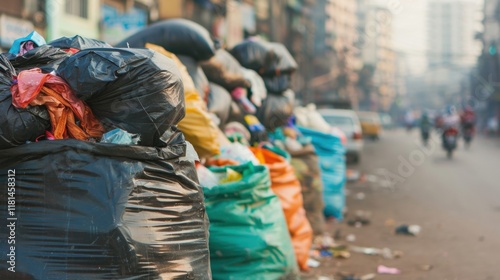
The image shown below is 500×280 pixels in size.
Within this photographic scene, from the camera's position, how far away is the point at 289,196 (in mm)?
4930

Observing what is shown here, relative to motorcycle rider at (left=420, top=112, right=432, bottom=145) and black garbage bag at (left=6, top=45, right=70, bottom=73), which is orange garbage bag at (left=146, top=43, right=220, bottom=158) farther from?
motorcycle rider at (left=420, top=112, right=432, bottom=145)

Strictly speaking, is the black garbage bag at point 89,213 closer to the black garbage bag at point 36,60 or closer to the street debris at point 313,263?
the black garbage bag at point 36,60

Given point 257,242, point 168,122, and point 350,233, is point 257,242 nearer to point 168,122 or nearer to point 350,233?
point 168,122

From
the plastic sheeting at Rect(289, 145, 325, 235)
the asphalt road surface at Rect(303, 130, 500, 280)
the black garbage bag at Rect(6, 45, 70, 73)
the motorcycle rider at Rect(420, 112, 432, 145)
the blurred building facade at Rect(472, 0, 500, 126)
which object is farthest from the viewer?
the blurred building facade at Rect(472, 0, 500, 126)

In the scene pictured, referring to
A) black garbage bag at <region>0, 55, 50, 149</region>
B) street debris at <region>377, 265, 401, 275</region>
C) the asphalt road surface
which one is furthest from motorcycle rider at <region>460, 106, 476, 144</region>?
black garbage bag at <region>0, 55, 50, 149</region>

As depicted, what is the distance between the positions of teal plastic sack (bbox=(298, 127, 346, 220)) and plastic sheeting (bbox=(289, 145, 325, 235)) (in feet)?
3.50

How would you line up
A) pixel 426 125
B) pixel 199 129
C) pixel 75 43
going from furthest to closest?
1. pixel 426 125
2. pixel 199 129
3. pixel 75 43

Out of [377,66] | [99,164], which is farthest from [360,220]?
[377,66]

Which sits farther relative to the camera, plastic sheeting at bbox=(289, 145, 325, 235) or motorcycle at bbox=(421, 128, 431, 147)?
motorcycle at bbox=(421, 128, 431, 147)

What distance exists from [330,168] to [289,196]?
9.19 feet

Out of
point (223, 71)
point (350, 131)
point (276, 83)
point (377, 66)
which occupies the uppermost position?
point (223, 71)

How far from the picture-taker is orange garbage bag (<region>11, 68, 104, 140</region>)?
258 cm

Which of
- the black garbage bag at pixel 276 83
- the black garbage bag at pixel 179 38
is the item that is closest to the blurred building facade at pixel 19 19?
the black garbage bag at pixel 276 83

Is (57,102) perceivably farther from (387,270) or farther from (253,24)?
(253,24)
